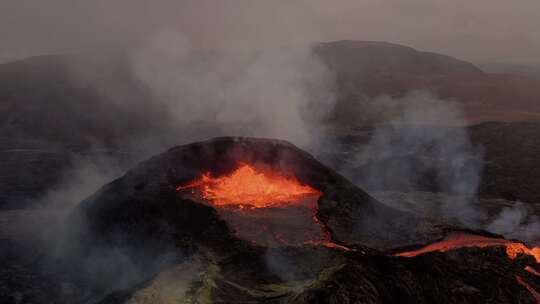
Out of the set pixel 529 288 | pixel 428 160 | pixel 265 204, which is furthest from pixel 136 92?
pixel 529 288

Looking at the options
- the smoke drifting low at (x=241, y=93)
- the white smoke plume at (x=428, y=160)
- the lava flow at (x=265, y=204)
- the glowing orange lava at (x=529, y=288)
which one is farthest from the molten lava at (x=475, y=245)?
the smoke drifting low at (x=241, y=93)

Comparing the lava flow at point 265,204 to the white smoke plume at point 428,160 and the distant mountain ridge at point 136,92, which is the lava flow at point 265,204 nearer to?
the white smoke plume at point 428,160

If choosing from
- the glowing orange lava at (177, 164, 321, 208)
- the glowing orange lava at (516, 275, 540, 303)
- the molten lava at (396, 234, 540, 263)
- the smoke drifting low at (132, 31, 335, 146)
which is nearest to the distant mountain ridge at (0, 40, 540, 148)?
the smoke drifting low at (132, 31, 335, 146)

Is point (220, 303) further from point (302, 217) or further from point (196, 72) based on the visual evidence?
point (196, 72)

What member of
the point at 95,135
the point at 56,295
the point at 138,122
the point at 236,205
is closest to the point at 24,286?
the point at 56,295

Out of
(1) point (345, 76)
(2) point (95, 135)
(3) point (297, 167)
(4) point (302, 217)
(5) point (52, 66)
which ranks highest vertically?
(5) point (52, 66)

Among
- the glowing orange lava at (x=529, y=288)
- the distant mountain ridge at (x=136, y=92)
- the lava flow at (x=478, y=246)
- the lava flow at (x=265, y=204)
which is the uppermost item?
the distant mountain ridge at (x=136, y=92)

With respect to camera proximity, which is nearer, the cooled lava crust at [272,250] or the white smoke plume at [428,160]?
the cooled lava crust at [272,250]
